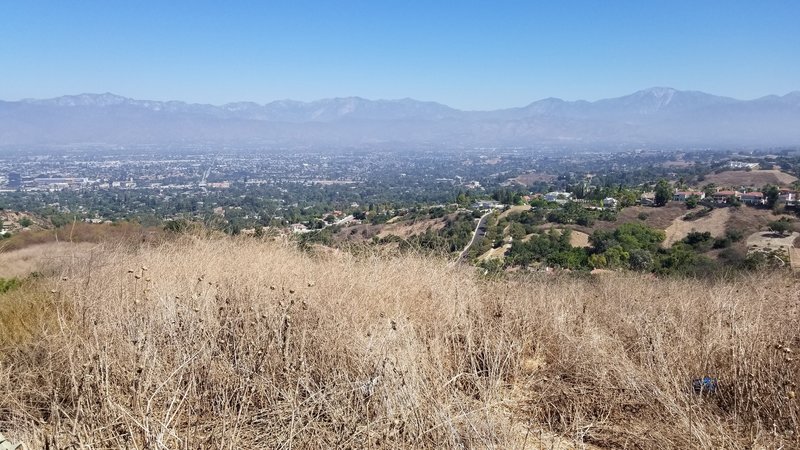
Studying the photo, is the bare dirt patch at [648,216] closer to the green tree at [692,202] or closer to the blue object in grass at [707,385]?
the green tree at [692,202]

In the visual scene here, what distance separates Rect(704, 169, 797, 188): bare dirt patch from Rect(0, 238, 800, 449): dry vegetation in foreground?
42801mm

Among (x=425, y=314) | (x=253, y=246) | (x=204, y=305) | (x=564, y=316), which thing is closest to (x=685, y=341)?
(x=564, y=316)

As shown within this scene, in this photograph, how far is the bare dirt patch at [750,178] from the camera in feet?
129

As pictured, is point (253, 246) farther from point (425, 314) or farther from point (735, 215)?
point (735, 215)

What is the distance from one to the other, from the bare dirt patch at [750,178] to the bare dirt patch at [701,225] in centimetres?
1894

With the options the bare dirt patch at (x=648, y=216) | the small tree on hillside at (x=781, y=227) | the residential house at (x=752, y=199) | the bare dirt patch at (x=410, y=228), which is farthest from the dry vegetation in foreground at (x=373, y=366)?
the residential house at (x=752, y=199)

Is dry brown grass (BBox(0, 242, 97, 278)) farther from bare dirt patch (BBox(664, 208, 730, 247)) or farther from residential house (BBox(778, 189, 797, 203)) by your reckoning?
residential house (BBox(778, 189, 797, 203))

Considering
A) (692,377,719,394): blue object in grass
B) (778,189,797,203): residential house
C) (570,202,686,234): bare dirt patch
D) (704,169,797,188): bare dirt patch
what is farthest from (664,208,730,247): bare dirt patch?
(704,169,797,188): bare dirt patch

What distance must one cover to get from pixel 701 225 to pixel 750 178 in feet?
92.1

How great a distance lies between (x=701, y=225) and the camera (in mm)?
21688

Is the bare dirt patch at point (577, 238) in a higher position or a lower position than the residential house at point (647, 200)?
lower

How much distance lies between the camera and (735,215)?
22062 mm

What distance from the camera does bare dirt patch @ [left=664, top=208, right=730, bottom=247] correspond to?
19.7m

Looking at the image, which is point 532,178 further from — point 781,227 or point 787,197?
point 781,227
